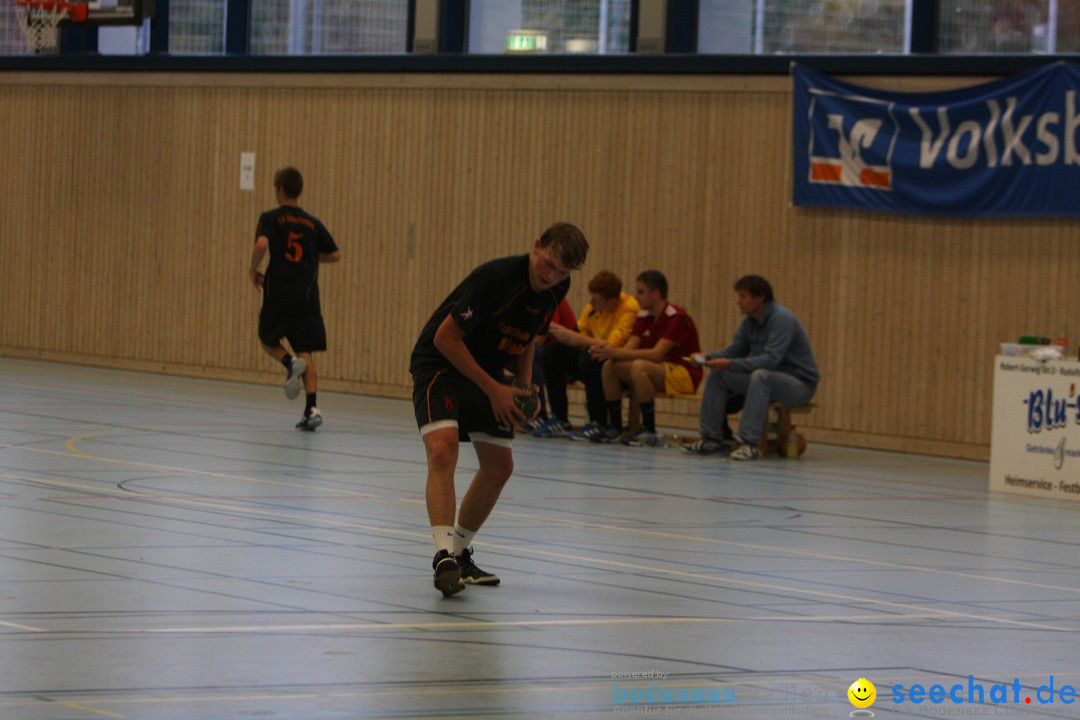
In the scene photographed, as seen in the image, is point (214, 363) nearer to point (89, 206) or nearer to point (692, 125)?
point (89, 206)

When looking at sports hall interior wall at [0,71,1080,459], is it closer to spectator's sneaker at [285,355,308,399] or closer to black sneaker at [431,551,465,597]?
spectator's sneaker at [285,355,308,399]

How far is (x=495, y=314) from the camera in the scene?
234 inches

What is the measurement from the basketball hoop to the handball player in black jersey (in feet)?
43.5

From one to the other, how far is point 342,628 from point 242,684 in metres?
0.84

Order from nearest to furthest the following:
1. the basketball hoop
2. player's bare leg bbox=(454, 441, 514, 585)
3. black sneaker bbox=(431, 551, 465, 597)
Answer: black sneaker bbox=(431, 551, 465, 597)
player's bare leg bbox=(454, 441, 514, 585)
the basketball hoop

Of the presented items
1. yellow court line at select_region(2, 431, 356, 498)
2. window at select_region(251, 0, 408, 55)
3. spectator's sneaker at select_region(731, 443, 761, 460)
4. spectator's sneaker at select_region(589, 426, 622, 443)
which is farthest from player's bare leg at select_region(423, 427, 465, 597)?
window at select_region(251, 0, 408, 55)

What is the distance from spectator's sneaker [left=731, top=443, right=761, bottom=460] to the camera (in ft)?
38.7

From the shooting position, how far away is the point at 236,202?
17109 millimetres

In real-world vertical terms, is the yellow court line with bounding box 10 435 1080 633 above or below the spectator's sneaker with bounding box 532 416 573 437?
above

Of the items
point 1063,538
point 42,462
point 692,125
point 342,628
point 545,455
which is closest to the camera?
point 342,628

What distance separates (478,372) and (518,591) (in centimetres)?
83

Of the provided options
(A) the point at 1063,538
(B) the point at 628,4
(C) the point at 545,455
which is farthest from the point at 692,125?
(A) the point at 1063,538

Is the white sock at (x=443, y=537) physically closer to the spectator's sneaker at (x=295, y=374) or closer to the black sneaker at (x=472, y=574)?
the black sneaker at (x=472, y=574)

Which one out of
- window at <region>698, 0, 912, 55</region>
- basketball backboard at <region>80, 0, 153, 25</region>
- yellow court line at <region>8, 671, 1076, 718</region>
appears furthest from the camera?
basketball backboard at <region>80, 0, 153, 25</region>
